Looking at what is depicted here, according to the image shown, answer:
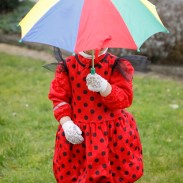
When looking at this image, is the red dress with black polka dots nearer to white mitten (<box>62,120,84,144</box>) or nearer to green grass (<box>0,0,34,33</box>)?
white mitten (<box>62,120,84,144</box>)

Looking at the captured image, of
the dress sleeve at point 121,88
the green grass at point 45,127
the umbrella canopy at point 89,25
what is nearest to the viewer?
the umbrella canopy at point 89,25

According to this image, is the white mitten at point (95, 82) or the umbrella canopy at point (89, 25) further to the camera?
the white mitten at point (95, 82)

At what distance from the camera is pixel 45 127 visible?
4.77 meters

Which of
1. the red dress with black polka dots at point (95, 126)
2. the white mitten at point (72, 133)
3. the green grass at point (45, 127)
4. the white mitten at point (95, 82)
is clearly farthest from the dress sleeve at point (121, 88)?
the green grass at point (45, 127)

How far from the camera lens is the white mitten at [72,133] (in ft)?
8.49

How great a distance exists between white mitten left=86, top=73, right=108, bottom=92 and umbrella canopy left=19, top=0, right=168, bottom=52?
0.94 feet

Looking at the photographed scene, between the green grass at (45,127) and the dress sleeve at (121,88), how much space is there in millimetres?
1232

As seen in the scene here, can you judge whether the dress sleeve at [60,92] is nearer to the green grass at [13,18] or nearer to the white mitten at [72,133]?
the white mitten at [72,133]

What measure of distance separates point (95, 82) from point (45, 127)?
241 centimetres

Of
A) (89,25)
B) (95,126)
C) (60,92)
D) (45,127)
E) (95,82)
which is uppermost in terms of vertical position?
(89,25)

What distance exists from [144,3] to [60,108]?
80 centimetres

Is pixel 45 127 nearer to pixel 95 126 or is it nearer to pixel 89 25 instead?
pixel 95 126

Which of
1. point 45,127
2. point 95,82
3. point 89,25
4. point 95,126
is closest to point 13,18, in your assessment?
point 45,127

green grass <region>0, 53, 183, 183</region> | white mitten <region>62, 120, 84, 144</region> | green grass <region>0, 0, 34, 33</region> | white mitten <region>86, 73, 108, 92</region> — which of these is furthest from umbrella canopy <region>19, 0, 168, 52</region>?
green grass <region>0, 0, 34, 33</region>
